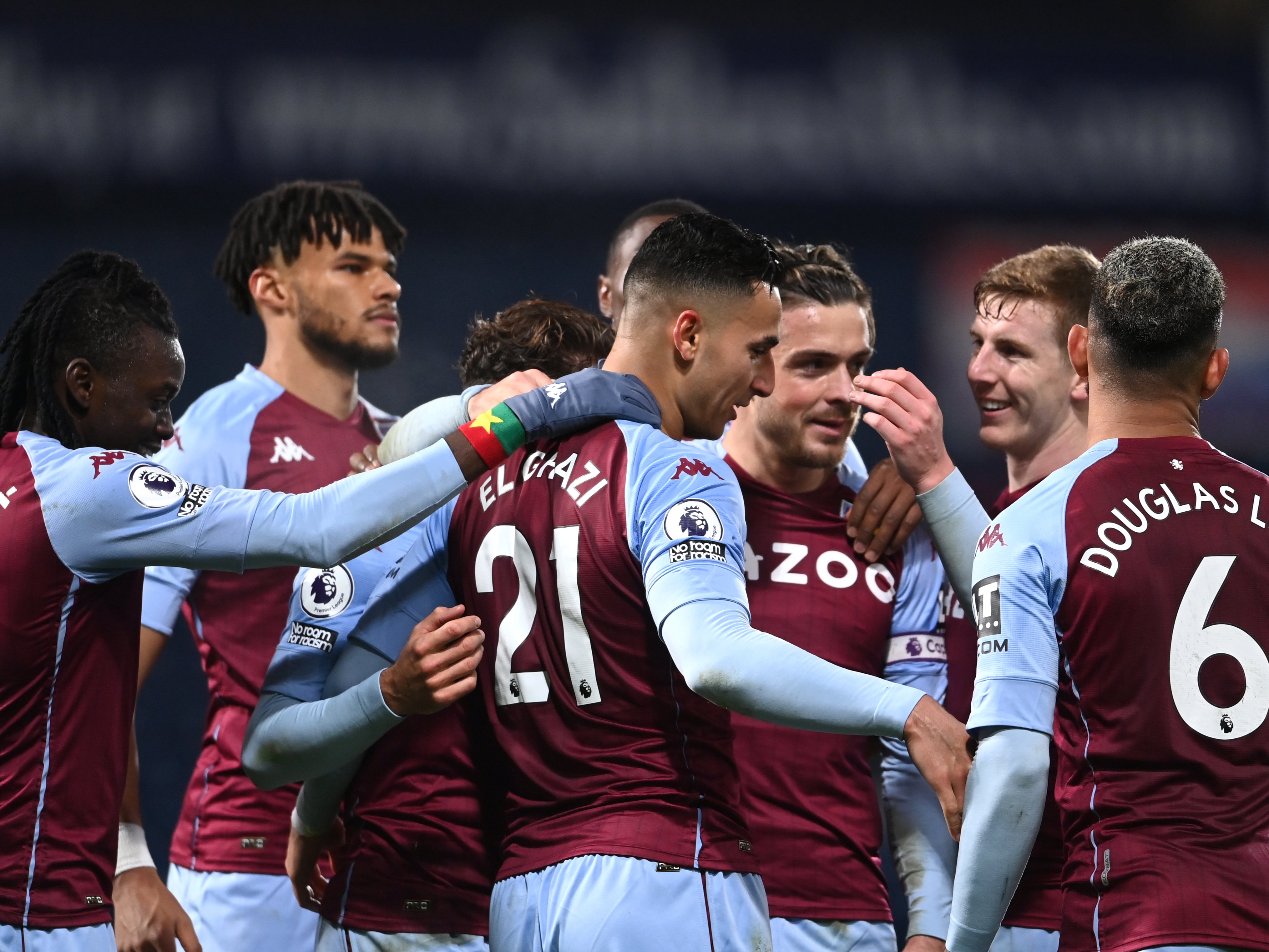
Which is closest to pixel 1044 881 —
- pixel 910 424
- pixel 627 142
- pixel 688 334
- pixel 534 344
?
pixel 910 424

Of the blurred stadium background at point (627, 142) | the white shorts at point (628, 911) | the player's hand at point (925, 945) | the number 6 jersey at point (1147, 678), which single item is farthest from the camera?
the blurred stadium background at point (627, 142)

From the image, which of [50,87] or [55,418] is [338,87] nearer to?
[50,87]

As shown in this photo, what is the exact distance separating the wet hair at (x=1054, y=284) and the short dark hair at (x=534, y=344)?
1.07 metres

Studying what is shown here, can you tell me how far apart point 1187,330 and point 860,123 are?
6910 mm

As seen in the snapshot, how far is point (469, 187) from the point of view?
334 inches

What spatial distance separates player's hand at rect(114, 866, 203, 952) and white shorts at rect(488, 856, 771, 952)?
1.20 metres

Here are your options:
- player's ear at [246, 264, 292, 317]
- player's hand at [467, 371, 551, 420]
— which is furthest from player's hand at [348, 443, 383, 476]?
player's ear at [246, 264, 292, 317]

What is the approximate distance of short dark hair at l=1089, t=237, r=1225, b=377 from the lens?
2445mm

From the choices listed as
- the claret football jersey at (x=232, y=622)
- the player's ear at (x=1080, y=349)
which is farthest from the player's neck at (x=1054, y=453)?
Result: the claret football jersey at (x=232, y=622)

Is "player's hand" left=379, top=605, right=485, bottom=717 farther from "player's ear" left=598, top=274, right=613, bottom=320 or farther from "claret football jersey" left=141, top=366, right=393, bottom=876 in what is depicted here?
"player's ear" left=598, top=274, right=613, bottom=320

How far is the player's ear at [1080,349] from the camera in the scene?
2.63 m

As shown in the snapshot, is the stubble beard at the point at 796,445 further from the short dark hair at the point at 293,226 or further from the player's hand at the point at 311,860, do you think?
the short dark hair at the point at 293,226

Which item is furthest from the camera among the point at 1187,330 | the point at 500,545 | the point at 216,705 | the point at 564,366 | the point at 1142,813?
the point at 216,705

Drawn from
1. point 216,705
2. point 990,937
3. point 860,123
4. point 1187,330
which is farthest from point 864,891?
point 860,123
